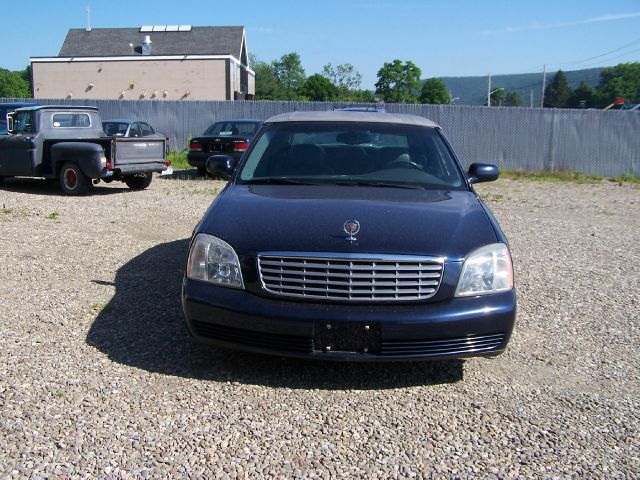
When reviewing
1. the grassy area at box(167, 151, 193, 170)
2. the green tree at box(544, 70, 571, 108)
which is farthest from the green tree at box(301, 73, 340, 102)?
the green tree at box(544, 70, 571, 108)

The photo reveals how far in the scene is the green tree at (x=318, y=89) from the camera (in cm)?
7562

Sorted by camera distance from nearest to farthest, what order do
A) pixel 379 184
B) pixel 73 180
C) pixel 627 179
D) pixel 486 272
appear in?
pixel 486 272, pixel 379 184, pixel 73 180, pixel 627 179

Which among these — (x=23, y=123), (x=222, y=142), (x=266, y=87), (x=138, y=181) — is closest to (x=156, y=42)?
(x=222, y=142)

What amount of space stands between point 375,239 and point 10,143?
1139 cm

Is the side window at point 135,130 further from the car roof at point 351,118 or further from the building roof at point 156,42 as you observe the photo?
the building roof at point 156,42

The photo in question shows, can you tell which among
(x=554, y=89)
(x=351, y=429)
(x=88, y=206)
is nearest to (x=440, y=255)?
(x=351, y=429)

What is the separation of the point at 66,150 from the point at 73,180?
23.8 inches

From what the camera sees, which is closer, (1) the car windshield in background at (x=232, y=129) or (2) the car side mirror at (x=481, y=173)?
(2) the car side mirror at (x=481, y=173)

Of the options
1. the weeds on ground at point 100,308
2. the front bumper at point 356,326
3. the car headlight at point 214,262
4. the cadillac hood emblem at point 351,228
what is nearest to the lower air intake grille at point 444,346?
→ the front bumper at point 356,326

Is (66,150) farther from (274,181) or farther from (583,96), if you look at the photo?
(583,96)

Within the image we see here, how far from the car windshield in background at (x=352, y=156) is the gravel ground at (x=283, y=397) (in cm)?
136

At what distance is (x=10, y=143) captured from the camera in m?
13.1

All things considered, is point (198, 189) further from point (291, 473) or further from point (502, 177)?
point (291, 473)

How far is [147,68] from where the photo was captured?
132 feet
